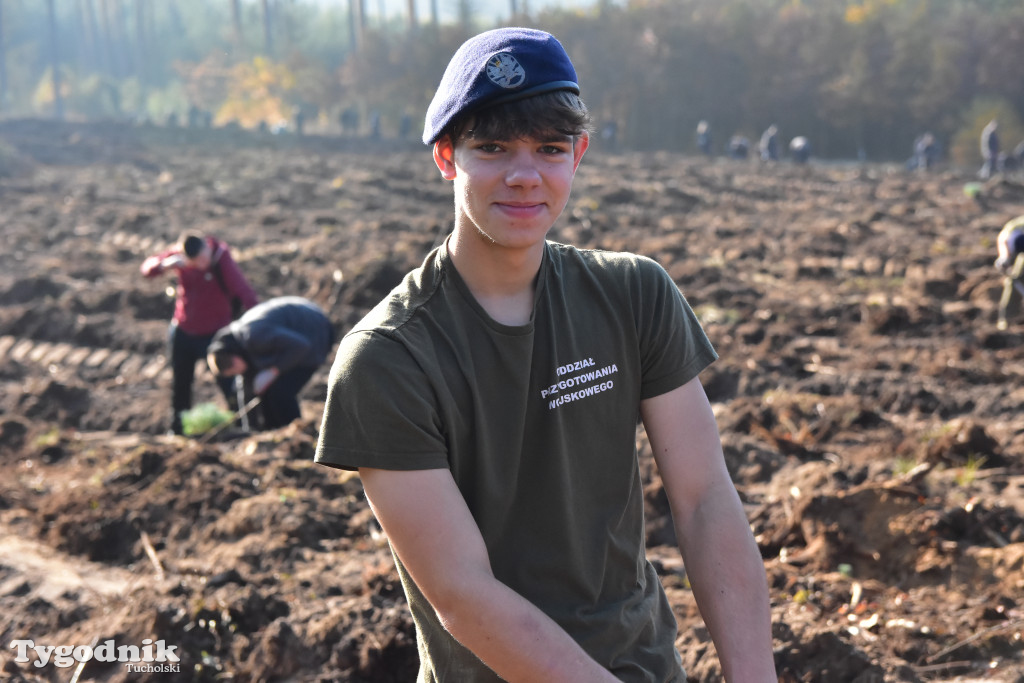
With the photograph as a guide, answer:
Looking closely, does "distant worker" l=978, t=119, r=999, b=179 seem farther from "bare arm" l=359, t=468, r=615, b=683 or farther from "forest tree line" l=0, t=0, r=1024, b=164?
"bare arm" l=359, t=468, r=615, b=683

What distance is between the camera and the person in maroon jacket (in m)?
7.77

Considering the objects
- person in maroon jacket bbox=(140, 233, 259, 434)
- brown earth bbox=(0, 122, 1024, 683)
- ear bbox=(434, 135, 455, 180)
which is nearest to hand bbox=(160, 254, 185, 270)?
person in maroon jacket bbox=(140, 233, 259, 434)

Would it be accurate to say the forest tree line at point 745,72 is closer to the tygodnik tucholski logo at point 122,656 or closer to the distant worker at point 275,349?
the distant worker at point 275,349

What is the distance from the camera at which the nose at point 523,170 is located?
5.94 ft

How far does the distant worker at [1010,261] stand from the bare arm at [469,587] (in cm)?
780

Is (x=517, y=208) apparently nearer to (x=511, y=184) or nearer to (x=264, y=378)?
(x=511, y=184)

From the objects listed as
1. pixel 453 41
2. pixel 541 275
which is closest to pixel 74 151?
pixel 453 41

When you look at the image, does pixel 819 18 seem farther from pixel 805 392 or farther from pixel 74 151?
pixel 805 392

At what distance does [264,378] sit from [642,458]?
2.63 meters

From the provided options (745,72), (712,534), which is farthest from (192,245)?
(745,72)

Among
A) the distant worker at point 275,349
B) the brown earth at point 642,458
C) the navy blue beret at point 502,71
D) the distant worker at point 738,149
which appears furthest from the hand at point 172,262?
the distant worker at point 738,149

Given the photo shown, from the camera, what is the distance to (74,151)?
108ft

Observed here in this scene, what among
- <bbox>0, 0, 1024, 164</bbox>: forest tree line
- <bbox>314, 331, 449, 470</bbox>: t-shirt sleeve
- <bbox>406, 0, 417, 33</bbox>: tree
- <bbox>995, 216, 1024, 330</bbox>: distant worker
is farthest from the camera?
<bbox>406, 0, 417, 33</bbox>: tree

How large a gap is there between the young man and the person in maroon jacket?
20.3ft
